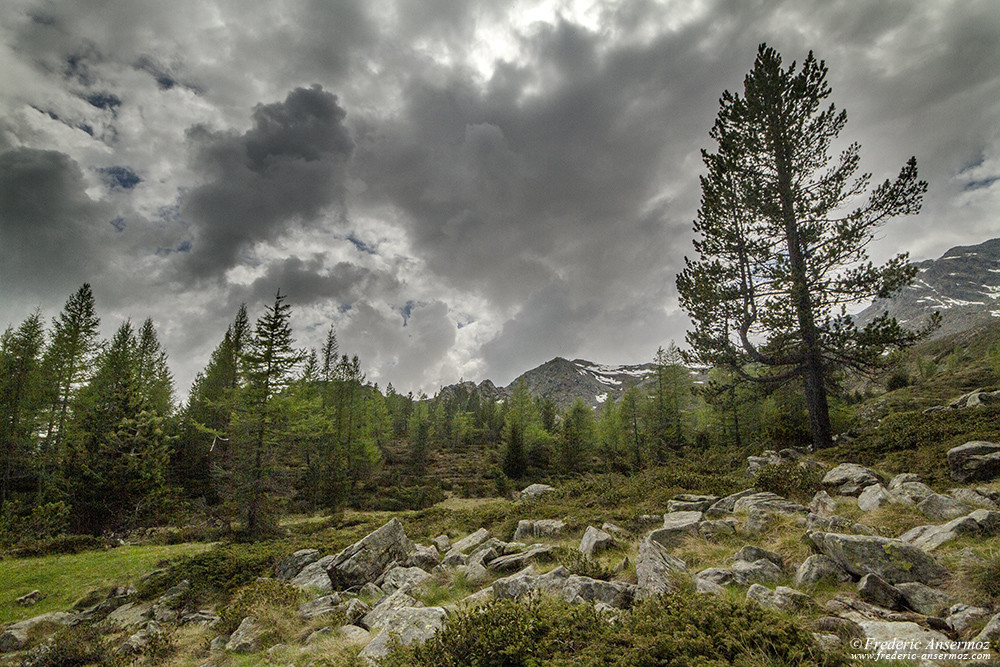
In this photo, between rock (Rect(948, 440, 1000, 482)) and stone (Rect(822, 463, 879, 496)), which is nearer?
rock (Rect(948, 440, 1000, 482))

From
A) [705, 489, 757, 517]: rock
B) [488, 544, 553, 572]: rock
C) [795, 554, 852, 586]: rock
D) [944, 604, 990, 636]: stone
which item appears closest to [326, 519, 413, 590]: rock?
[488, 544, 553, 572]: rock

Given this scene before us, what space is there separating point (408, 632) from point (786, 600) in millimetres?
5109

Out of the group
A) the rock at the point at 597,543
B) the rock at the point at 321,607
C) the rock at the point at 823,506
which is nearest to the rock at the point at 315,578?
the rock at the point at 321,607

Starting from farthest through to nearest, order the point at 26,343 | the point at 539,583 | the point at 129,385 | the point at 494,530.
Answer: the point at 26,343 → the point at 129,385 → the point at 494,530 → the point at 539,583

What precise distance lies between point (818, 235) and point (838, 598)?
16778 millimetres

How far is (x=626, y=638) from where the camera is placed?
4195 mm

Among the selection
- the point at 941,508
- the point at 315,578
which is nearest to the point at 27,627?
the point at 315,578

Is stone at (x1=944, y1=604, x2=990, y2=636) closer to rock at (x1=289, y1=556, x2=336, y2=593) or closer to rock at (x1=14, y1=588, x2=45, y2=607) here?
rock at (x1=289, y1=556, x2=336, y2=593)

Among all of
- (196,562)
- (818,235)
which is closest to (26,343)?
(196,562)

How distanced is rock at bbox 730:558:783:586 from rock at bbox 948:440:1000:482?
23.4 feet

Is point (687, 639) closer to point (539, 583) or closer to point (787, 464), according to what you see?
point (539, 583)

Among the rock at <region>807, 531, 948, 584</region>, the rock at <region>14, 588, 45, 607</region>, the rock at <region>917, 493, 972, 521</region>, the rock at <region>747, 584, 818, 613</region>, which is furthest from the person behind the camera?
the rock at <region>14, 588, 45, 607</region>

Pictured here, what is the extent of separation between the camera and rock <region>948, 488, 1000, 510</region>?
7.34 m

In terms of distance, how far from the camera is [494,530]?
14992mm
